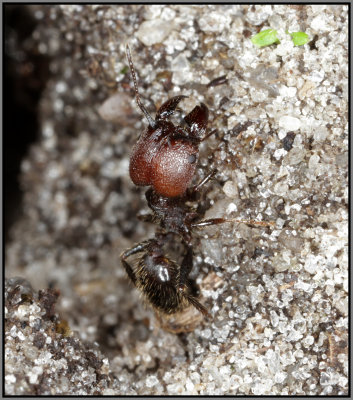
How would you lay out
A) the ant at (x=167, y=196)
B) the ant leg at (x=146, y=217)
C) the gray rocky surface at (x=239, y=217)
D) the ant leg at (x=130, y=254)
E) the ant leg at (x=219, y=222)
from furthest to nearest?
the ant leg at (x=146, y=217) < the ant leg at (x=130, y=254) < the ant at (x=167, y=196) < the ant leg at (x=219, y=222) < the gray rocky surface at (x=239, y=217)

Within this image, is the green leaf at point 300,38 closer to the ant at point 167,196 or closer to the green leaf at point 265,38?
the green leaf at point 265,38

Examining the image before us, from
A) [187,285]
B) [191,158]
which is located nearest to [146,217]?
[187,285]

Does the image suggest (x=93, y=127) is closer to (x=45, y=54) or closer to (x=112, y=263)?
(x=45, y=54)

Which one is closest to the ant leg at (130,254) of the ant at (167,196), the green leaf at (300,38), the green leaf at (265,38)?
the ant at (167,196)

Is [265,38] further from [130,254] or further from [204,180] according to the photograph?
[130,254]

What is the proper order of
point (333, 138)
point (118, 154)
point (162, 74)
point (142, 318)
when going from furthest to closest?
1. point (118, 154)
2. point (142, 318)
3. point (162, 74)
4. point (333, 138)

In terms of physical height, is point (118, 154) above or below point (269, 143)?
above

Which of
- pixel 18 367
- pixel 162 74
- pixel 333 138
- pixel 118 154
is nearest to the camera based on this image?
pixel 18 367

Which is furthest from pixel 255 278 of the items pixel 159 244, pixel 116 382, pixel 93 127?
pixel 93 127
